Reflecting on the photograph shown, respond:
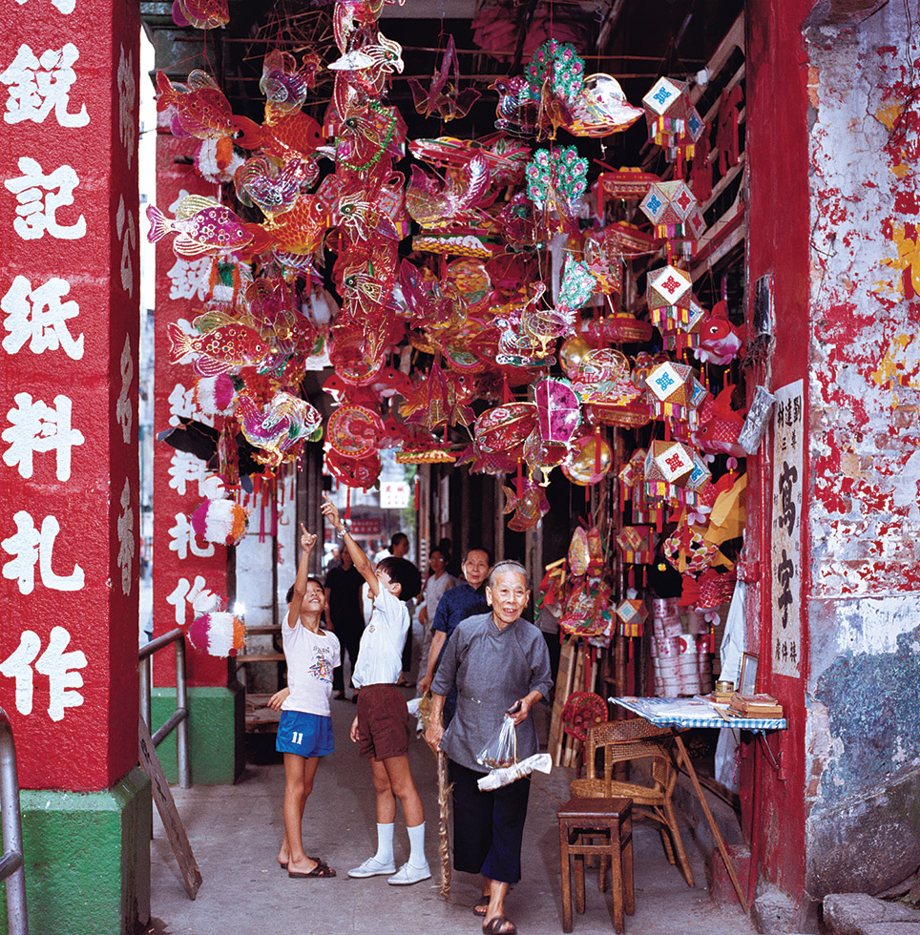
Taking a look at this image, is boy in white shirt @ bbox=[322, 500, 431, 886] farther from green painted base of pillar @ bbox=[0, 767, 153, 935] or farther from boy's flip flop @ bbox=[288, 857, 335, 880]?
green painted base of pillar @ bbox=[0, 767, 153, 935]

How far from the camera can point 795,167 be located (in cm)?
496

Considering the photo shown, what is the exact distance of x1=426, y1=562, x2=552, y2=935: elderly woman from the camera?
506cm

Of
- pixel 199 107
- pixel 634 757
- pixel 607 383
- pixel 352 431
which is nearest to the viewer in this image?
pixel 634 757

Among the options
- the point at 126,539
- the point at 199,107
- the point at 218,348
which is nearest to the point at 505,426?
the point at 218,348

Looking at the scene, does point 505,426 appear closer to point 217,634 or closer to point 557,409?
point 557,409

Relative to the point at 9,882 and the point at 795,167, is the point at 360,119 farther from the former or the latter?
the point at 9,882

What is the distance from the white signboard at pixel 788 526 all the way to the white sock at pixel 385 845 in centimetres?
243

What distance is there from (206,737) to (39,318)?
4.42 metres

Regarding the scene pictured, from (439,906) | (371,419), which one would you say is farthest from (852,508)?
(371,419)

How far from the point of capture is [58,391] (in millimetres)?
4512

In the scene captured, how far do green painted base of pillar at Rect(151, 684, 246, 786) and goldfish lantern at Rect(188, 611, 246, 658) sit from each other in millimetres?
977

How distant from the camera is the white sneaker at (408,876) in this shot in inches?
225

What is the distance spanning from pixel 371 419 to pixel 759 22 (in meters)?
3.45

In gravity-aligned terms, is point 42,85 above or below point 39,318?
above
